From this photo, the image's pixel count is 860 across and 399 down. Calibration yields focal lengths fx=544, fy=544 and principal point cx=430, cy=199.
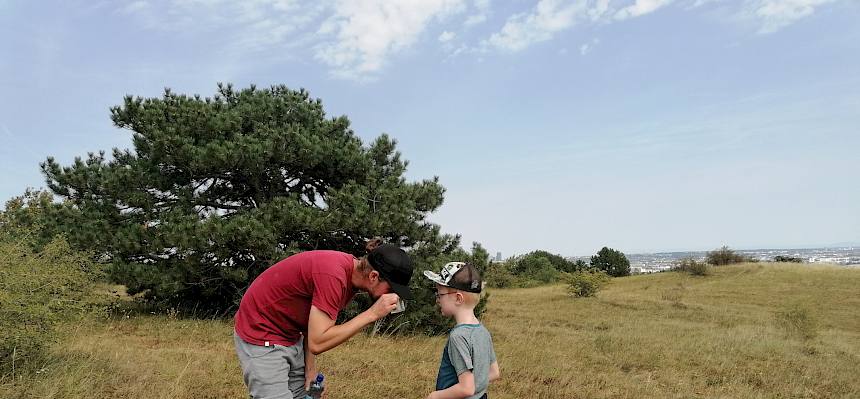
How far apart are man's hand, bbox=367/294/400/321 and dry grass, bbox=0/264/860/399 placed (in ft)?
11.8

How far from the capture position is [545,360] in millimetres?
8359

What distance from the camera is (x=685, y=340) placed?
38.5ft

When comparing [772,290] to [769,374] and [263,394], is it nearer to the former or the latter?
[769,374]

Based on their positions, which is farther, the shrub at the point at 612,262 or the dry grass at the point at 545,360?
the shrub at the point at 612,262

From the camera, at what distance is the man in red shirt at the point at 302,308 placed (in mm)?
2498

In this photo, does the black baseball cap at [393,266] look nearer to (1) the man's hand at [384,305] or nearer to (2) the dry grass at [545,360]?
(1) the man's hand at [384,305]

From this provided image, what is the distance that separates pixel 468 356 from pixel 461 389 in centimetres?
16

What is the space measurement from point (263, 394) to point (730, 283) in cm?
3166

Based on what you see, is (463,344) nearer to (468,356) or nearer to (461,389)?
(468,356)

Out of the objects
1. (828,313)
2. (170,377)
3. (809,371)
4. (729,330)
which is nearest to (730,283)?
(828,313)

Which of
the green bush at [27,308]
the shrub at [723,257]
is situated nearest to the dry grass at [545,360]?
the green bush at [27,308]

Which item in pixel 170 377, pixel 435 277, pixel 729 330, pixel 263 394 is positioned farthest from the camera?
pixel 729 330

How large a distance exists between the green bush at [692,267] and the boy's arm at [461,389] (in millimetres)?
35214

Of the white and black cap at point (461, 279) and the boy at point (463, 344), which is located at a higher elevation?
the white and black cap at point (461, 279)
